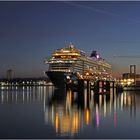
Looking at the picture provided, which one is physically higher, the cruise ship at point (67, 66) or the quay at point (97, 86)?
the cruise ship at point (67, 66)

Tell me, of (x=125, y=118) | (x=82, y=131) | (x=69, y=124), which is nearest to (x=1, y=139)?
(x=82, y=131)

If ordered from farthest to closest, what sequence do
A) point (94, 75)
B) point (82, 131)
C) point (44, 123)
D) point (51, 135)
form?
1. point (94, 75)
2. point (44, 123)
3. point (82, 131)
4. point (51, 135)

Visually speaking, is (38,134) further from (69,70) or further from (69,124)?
(69,70)

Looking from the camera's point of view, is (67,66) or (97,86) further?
(67,66)

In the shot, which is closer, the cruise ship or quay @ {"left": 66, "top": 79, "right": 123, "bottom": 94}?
quay @ {"left": 66, "top": 79, "right": 123, "bottom": 94}

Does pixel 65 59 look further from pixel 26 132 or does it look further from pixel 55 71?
pixel 26 132

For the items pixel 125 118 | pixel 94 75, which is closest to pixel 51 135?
pixel 125 118

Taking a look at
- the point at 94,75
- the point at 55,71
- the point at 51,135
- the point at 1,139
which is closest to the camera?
the point at 1,139

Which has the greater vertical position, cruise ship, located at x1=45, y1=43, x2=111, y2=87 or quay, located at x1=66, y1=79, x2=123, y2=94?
cruise ship, located at x1=45, y1=43, x2=111, y2=87

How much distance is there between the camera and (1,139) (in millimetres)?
11805

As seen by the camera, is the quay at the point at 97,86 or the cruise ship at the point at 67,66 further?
the cruise ship at the point at 67,66

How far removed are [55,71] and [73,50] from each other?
713cm

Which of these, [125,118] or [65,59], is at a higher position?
[65,59]

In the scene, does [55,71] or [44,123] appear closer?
[44,123]
